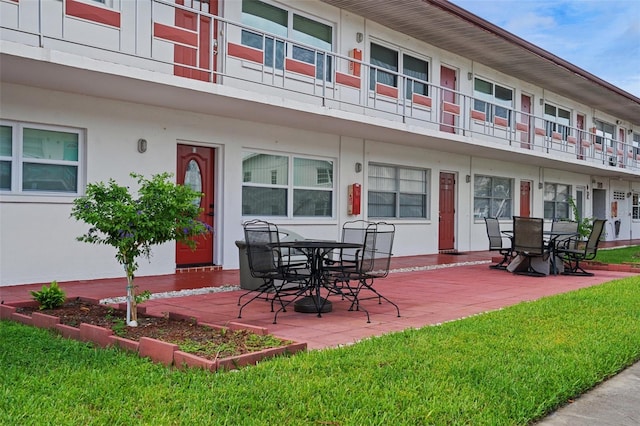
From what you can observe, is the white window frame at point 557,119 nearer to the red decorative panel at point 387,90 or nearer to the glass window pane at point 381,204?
the glass window pane at point 381,204

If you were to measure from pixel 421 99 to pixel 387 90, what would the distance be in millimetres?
1529

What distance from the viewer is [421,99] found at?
15883 mm

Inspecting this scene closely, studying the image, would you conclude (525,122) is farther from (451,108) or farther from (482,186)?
(451,108)

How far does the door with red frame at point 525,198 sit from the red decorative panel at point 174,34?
14420 mm

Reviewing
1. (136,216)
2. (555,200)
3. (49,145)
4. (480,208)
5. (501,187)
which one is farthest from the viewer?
(555,200)

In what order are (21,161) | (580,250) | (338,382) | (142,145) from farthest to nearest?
(580,250)
(142,145)
(21,161)
(338,382)

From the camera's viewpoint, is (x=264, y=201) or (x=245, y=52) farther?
(x=264, y=201)

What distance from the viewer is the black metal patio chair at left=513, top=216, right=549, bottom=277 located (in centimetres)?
1149

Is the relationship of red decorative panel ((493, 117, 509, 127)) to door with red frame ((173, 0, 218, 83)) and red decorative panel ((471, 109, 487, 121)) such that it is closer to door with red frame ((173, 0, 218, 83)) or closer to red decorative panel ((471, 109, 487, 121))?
red decorative panel ((471, 109, 487, 121))

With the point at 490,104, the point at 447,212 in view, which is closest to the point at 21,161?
the point at 447,212

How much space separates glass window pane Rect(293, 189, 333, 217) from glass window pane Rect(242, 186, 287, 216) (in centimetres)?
37

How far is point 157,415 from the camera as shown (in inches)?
137

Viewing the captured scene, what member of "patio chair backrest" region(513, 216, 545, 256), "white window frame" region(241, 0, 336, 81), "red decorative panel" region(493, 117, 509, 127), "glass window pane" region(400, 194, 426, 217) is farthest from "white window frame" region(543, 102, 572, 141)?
"white window frame" region(241, 0, 336, 81)

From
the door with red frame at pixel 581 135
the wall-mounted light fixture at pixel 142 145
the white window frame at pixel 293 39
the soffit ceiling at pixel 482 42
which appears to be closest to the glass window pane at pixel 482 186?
the soffit ceiling at pixel 482 42
